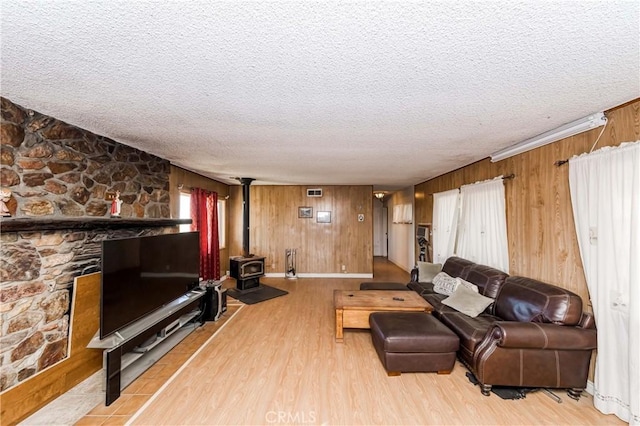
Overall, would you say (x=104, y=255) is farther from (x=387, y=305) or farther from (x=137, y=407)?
(x=387, y=305)

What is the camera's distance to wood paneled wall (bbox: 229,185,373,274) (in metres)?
6.88

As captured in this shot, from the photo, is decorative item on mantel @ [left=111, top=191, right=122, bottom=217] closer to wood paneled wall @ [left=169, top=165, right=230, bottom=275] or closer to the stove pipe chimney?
wood paneled wall @ [left=169, top=165, right=230, bottom=275]

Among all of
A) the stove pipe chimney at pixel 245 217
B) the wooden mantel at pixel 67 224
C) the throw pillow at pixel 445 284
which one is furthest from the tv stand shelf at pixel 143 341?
the throw pillow at pixel 445 284

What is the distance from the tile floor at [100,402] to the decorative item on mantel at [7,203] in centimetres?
152

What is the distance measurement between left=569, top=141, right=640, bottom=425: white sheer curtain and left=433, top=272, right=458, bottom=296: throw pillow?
1549mm

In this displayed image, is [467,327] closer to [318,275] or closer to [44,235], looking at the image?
[44,235]

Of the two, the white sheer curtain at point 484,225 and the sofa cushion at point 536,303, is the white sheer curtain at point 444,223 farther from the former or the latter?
the sofa cushion at point 536,303

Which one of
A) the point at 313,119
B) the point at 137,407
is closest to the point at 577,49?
the point at 313,119

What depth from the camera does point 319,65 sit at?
4.76 ft

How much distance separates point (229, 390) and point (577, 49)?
3.33 metres

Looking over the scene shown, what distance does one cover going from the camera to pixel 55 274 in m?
2.21

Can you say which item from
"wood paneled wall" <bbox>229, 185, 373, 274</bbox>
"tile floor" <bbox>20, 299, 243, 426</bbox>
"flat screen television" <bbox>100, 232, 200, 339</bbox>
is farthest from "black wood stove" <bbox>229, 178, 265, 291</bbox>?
"tile floor" <bbox>20, 299, 243, 426</bbox>

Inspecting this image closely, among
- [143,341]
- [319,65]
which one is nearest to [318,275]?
[143,341]

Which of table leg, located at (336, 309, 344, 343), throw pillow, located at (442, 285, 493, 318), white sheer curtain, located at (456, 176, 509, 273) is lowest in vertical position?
table leg, located at (336, 309, 344, 343)
